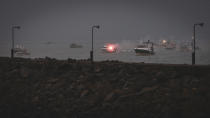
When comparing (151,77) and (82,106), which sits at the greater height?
(151,77)

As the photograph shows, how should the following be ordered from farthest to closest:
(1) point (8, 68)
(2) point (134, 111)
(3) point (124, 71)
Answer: (1) point (8, 68)
(3) point (124, 71)
(2) point (134, 111)

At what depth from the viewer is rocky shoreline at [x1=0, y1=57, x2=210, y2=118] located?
1481 centimetres

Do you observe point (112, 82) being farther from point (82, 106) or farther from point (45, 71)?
point (45, 71)

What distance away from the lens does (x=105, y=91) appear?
56.2 feet

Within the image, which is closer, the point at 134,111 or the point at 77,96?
the point at 134,111

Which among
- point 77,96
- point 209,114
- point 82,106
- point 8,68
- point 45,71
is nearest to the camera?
point 209,114

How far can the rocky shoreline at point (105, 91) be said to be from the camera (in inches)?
583

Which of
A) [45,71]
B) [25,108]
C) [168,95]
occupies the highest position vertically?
[45,71]

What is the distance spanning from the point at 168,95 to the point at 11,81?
13308mm

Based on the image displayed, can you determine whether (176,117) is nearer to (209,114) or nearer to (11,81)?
(209,114)

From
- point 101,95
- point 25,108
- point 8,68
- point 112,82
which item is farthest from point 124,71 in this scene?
point 8,68

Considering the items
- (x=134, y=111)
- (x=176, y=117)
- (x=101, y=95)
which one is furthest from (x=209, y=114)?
(x=101, y=95)

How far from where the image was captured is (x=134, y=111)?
14.8m

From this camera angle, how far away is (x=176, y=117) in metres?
13.9
